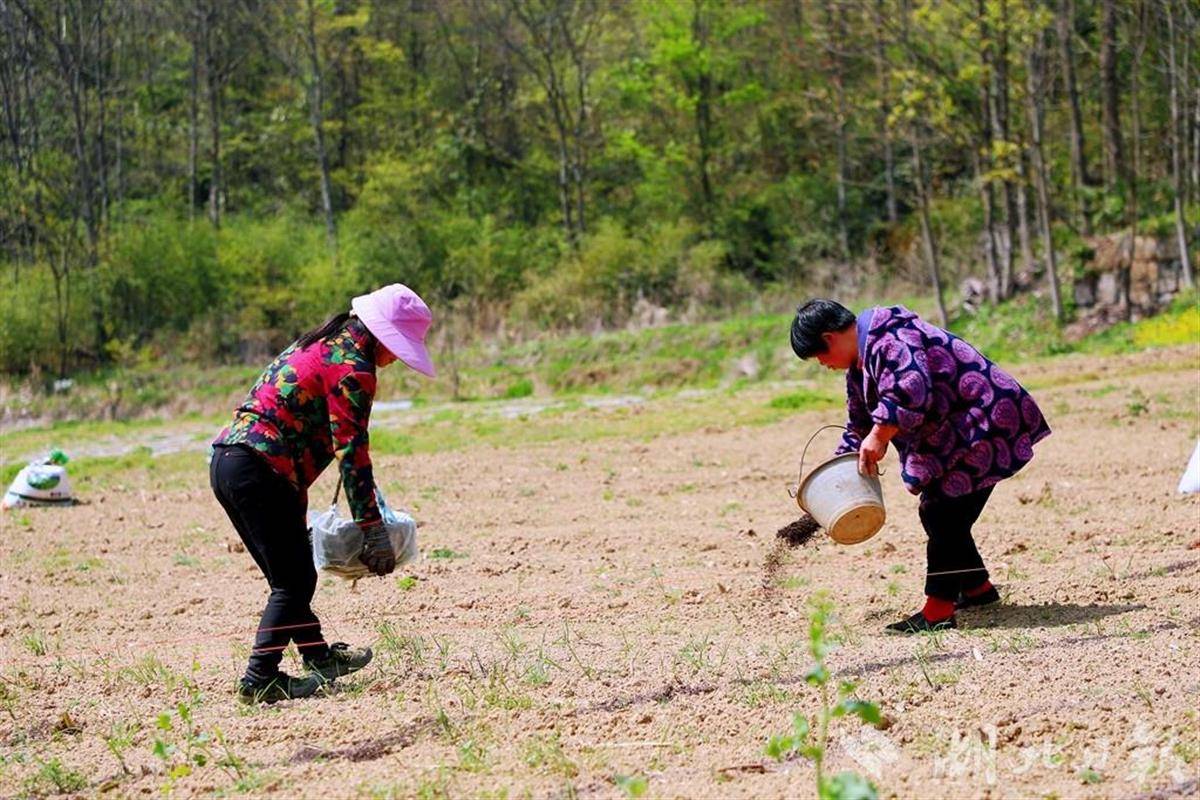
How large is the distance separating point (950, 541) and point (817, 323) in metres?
1.23

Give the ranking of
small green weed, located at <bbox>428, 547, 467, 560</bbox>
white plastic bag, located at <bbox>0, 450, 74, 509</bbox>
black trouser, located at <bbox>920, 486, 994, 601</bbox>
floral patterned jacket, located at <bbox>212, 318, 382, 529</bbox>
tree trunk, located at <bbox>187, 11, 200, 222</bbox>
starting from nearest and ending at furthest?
floral patterned jacket, located at <bbox>212, 318, 382, 529</bbox> → black trouser, located at <bbox>920, 486, 994, 601</bbox> → small green weed, located at <bbox>428, 547, 467, 560</bbox> → white plastic bag, located at <bbox>0, 450, 74, 509</bbox> → tree trunk, located at <bbox>187, 11, 200, 222</bbox>

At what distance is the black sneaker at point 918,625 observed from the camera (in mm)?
6328

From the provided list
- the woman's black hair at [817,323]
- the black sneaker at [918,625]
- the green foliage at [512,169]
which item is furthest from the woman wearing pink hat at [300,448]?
the green foliage at [512,169]

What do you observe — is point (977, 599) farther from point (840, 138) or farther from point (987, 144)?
point (840, 138)

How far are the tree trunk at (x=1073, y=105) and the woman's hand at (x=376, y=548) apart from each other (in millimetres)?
21380

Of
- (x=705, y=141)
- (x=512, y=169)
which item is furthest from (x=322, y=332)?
(x=512, y=169)

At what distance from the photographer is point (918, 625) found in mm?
6414

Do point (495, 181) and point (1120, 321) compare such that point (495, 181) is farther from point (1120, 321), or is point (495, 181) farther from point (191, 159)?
point (1120, 321)

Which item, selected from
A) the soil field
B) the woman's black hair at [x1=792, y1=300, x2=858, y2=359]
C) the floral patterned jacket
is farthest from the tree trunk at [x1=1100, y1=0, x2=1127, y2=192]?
the floral patterned jacket

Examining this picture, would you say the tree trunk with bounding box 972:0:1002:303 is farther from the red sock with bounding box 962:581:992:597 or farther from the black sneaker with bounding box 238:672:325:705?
the black sneaker with bounding box 238:672:325:705

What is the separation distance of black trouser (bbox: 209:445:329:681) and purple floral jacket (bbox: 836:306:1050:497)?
2442mm

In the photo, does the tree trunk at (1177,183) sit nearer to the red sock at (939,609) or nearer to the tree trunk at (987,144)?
the tree trunk at (987,144)

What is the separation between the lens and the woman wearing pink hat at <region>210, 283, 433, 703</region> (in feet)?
18.2

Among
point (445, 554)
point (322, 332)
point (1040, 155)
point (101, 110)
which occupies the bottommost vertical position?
point (445, 554)
